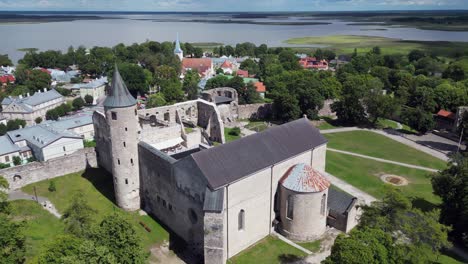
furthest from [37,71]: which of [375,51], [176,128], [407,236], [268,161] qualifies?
[375,51]

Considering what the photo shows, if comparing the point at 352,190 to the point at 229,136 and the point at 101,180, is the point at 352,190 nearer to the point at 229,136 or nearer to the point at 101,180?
the point at 229,136

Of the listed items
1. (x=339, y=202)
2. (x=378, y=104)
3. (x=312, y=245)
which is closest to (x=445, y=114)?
(x=378, y=104)

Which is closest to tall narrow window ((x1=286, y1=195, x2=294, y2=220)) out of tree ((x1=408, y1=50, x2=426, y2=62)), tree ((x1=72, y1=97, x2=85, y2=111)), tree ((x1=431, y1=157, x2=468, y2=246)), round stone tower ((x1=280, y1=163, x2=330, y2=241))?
round stone tower ((x1=280, y1=163, x2=330, y2=241))

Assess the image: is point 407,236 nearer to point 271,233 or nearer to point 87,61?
point 271,233

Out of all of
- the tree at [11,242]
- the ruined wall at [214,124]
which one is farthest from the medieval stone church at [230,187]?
the ruined wall at [214,124]

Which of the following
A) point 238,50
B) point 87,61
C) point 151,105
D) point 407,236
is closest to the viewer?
point 407,236

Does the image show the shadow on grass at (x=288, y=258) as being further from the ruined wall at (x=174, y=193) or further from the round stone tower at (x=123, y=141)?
the round stone tower at (x=123, y=141)
